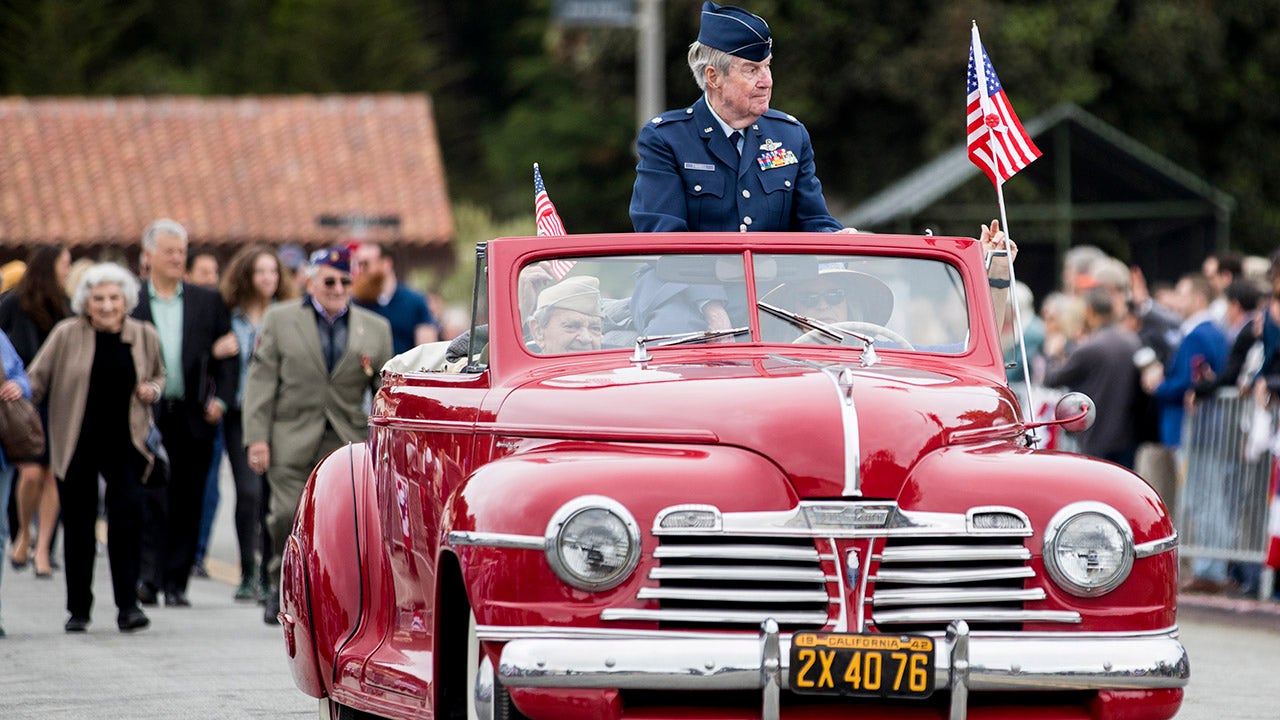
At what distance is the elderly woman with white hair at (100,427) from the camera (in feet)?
38.7

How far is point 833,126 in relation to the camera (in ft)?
133

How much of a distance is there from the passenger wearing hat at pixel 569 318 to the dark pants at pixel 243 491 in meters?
7.34

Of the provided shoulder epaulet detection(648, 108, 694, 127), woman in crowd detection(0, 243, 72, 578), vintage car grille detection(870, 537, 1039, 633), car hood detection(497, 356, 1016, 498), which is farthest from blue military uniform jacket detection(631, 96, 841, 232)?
woman in crowd detection(0, 243, 72, 578)

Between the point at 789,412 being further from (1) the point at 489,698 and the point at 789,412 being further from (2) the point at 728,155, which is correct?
(2) the point at 728,155

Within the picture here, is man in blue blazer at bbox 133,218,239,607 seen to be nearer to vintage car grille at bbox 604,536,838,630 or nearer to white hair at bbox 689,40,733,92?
white hair at bbox 689,40,733,92

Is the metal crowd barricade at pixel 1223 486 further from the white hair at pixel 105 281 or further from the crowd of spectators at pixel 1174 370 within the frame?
the white hair at pixel 105 281

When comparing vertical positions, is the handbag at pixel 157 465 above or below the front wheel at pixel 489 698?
below

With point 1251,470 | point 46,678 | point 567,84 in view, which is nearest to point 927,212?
point 1251,470

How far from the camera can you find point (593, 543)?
5.27m

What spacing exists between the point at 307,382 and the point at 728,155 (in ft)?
15.3

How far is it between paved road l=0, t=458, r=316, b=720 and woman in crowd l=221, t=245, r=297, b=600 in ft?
1.23

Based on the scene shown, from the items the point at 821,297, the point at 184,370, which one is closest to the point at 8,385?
the point at 184,370

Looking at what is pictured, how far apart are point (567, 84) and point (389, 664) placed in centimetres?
5044

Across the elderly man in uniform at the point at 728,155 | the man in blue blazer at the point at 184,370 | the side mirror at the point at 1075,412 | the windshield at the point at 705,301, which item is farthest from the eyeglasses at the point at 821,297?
the man in blue blazer at the point at 184,370
